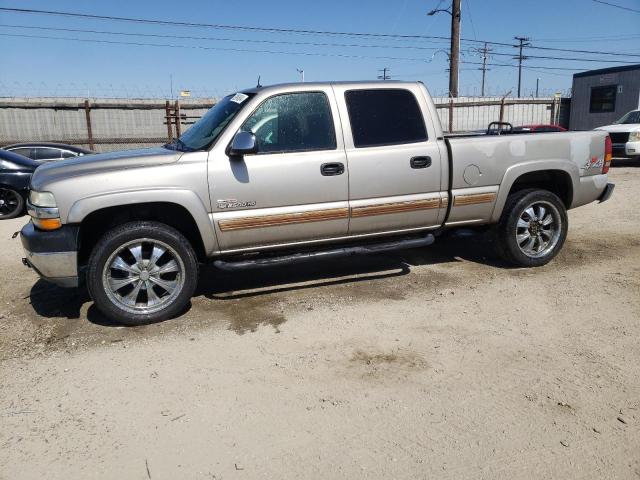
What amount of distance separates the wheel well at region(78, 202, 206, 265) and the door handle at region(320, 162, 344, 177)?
117 cm

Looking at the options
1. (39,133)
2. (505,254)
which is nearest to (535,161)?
(505,254)

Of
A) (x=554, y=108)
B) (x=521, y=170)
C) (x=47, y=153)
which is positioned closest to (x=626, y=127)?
(x=554, y=108)

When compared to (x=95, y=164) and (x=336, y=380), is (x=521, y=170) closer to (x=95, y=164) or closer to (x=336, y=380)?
(x=336, y=380)

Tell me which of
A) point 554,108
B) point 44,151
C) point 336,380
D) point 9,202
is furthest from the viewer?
point 554,108

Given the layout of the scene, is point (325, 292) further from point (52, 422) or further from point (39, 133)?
point (39, 133)

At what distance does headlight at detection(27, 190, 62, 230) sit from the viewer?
13.2 ft

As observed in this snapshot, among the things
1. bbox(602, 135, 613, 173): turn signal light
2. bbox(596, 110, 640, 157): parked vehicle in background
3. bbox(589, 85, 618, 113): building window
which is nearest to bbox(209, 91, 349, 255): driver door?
bbox(602, 135, 613, 173): turn signal light

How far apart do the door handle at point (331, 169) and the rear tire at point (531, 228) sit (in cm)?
198

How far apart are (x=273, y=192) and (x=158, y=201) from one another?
0.93 metres

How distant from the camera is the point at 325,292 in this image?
5.01m

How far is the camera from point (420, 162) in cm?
492

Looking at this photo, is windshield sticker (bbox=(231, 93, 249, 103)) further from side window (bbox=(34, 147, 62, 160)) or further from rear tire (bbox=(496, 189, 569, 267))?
side window (bbox=(34, 147, 62, 160))

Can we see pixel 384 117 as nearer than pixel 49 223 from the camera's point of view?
No

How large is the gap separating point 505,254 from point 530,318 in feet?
4.75
